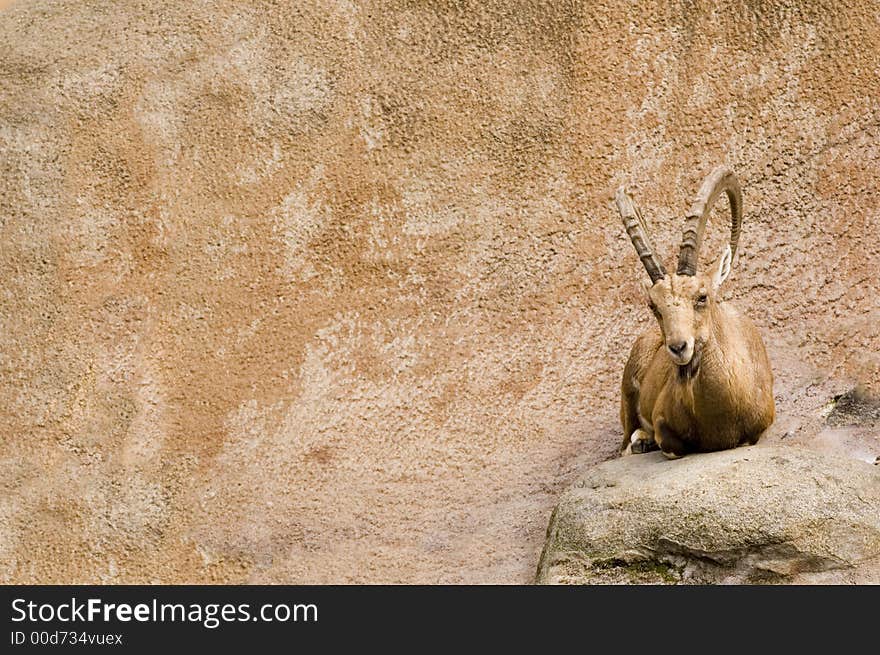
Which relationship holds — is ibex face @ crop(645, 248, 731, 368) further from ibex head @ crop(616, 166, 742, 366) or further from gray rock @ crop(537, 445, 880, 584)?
gray rock @ crop(537, 445, 880, 584)

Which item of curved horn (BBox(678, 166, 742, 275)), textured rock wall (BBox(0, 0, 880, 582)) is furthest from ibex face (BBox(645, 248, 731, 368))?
textured rock wall (BBox(0, 0, 880, 582))

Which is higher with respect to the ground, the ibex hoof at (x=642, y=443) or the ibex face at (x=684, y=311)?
the ibex face at (x=684, y=311)

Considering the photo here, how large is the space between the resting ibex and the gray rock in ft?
0.87

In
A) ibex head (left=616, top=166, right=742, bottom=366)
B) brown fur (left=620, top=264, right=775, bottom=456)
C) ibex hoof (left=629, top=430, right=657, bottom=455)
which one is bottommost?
ibex hoof (left=629, top=430, right=657, bottom=455)

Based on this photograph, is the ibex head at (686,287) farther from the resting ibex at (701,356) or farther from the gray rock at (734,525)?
the gray rock at (734,525)

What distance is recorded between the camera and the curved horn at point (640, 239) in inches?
334

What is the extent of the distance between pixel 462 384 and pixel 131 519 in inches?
102

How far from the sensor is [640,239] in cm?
869

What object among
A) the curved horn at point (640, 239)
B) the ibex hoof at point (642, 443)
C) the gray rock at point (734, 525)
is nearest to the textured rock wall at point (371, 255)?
the ibex hoof at point (642, 443)

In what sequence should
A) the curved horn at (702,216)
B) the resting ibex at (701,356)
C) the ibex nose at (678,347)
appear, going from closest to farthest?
the ibex nose at (678,347)
the resting ibex at (701,356)
the curved horn at (702,216)

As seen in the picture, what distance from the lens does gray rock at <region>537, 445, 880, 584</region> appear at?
7.90 meters

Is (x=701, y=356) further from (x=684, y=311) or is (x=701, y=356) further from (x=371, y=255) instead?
(x=371, y=255)

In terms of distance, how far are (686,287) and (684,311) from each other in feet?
0.50

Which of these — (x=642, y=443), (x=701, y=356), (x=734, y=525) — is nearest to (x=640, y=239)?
(x=701, y=356)
